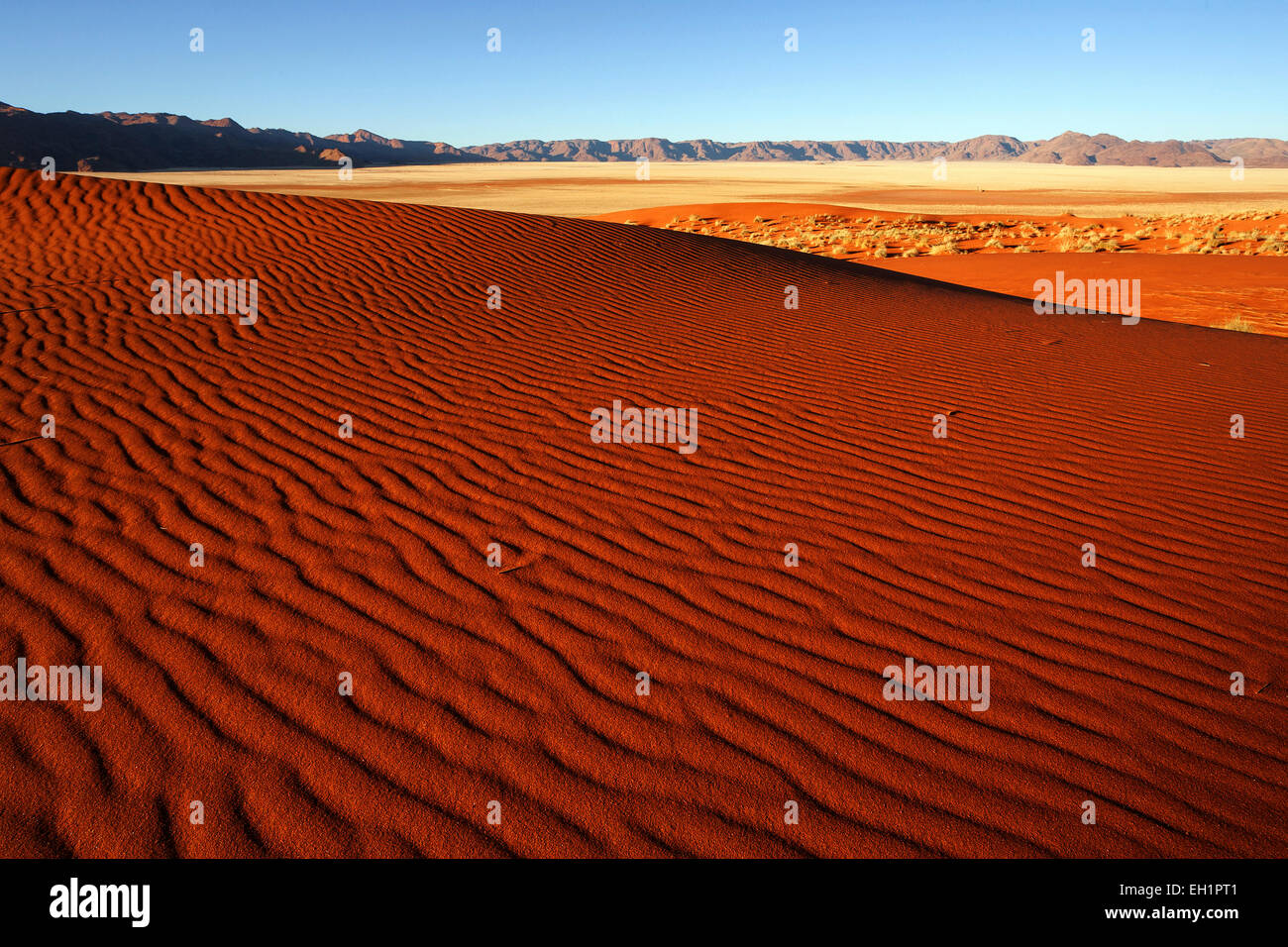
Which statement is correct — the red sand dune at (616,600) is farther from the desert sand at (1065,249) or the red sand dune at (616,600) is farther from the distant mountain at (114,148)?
the distant mountain at (114,148)

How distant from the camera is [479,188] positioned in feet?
213

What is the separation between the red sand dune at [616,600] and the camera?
2344 mm

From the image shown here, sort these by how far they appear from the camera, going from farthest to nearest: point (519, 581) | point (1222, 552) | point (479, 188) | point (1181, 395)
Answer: point (479, 188) < point (1181, 395) < point (1222, 552) < point (519, 581)

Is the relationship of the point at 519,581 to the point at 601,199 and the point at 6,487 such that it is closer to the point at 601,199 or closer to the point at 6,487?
the point at 6,487

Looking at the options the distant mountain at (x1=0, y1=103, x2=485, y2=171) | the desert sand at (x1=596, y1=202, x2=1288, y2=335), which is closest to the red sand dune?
the desert sand at (x1=596, y1=202, x2=1288, y2=335)

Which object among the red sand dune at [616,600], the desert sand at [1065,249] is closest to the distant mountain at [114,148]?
the desert sand at [1065,249]

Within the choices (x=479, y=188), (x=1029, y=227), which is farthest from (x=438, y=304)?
(x=479, y=188)

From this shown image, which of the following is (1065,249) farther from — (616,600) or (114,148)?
(114,148)

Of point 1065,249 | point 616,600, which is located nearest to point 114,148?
point 1065,249

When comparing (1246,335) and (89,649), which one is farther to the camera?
(1246,335)

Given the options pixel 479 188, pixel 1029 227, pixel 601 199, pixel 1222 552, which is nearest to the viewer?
pixel 1222 552
